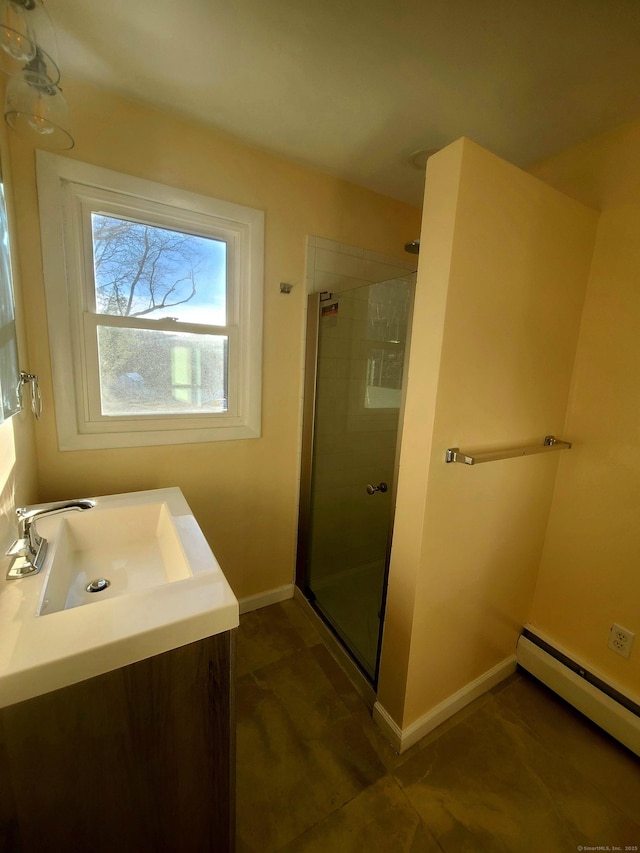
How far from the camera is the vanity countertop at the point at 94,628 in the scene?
0.57m

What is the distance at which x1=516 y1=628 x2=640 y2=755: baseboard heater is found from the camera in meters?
1.25

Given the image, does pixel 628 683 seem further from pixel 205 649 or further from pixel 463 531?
pixel 205 649

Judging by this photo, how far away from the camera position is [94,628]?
65cm

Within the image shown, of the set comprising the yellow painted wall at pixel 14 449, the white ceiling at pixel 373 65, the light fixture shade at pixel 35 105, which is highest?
the white ceiling at pixel 373 65

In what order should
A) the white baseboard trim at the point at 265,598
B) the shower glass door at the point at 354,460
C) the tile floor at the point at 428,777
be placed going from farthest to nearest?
the white baseboard trim at the point at 265,598 → the shower glass door at the point at 354,460 → the tile floor at the point at 428,777

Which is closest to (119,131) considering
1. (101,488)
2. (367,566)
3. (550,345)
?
(101,488)

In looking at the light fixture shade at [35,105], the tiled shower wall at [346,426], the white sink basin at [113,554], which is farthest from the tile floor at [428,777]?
the light fixture shade at [35,105]

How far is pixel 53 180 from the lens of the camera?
3.77ft

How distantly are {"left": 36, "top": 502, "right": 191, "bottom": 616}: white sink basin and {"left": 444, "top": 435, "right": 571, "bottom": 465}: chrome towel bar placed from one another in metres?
0.83

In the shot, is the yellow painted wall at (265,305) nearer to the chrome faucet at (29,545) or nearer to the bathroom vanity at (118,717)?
the chrome faucet at (29,545)

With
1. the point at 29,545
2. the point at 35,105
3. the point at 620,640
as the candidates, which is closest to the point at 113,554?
the point at 29,545

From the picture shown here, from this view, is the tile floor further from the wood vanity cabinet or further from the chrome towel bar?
the chrome towel bar

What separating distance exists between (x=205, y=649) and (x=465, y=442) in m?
0.93

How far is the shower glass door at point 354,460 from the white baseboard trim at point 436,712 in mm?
181
